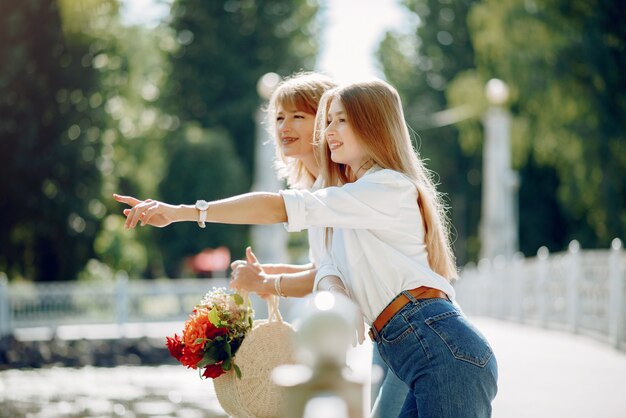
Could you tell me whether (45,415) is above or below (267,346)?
below

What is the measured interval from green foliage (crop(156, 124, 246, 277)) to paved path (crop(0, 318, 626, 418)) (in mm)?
25030

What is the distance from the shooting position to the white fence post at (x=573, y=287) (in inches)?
509

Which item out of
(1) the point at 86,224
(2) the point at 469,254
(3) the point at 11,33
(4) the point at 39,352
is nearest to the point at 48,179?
(1) the point at 86,224

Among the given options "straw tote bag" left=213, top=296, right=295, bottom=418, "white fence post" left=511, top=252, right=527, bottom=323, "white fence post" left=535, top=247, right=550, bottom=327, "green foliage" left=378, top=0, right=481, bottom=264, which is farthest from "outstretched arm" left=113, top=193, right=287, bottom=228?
"green foliage" left=378, top=0, right=481, bottom=264

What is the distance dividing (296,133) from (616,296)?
774cm

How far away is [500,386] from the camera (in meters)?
7.88

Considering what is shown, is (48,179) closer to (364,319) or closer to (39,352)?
(39,352)

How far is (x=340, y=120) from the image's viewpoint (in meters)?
3.04

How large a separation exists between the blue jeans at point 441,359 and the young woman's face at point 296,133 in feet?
3.60

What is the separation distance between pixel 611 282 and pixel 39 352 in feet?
30.8

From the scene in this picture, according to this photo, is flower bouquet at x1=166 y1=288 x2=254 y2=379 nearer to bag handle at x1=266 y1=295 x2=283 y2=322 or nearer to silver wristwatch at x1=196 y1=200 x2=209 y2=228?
bag handle at x1=266 y1=295 x2=283 y2=322

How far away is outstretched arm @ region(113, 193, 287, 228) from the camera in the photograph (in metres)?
2.77

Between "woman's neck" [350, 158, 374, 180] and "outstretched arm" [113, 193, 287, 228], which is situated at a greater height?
"woman's neck" [350, 158, 374, 180]

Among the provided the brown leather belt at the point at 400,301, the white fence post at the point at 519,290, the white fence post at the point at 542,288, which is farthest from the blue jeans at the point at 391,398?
the white fence post at the point at 519,290
